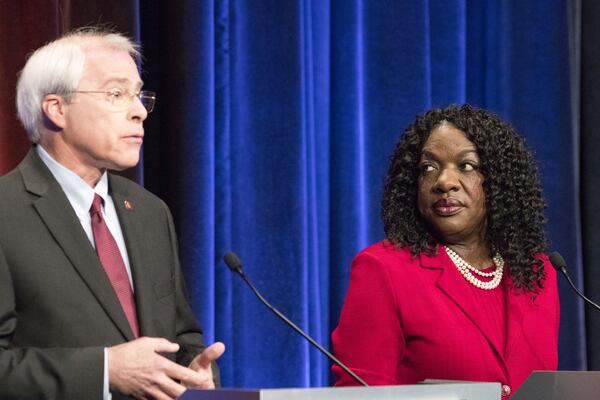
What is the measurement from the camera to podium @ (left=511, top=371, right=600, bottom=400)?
6.09 feet

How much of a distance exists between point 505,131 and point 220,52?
1.06 m

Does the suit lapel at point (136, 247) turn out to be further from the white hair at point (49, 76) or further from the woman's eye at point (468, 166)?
the woman's eye at point (468, 166)

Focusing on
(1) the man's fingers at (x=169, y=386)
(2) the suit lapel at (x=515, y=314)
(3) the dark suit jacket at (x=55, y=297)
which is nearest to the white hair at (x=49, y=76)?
(3) the dark suit jacket at (x=55, y=297)

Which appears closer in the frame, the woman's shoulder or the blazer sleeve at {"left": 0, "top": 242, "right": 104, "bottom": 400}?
the blazer sleeve at {"left": 0, "top": 242, "right": 104, "bottom": 400}

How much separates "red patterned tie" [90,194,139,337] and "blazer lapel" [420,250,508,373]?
82 cm

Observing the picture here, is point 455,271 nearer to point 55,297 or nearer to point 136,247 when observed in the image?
point 136,247

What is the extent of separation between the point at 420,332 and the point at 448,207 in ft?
1.20

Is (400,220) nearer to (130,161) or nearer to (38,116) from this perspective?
(130,161)

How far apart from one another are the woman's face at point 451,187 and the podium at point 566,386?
0.95 m

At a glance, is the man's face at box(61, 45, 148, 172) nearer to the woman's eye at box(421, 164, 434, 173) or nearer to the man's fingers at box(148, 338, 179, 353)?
the man's fingers at box(148, 338, 179, 353)

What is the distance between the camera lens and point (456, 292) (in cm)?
271

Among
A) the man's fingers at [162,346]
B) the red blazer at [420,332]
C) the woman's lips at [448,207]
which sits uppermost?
the woman's lips at [448,207]

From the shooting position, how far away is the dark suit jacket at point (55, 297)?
6.75 feet

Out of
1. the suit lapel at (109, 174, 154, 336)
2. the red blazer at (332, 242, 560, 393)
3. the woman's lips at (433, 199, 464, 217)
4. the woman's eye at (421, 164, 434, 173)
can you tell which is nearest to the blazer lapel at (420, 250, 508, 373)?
the red blazer at (332, 242, 560, 393)
